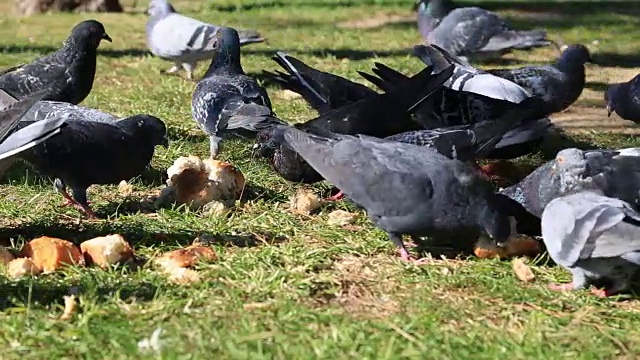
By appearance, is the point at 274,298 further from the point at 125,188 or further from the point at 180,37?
the point at 180,37

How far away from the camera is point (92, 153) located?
5.57 metres

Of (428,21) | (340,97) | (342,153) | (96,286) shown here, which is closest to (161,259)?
(96,286)

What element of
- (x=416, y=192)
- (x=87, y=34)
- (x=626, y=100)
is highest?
(x=87, y=34)

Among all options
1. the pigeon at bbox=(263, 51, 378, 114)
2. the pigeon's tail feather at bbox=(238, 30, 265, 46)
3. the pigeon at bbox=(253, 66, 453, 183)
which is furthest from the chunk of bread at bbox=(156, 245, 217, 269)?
the pigeon's tail feather at bbox=(238, 30, 265, 46)

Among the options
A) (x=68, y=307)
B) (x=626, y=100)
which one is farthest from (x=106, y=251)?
(x=626, y=100)

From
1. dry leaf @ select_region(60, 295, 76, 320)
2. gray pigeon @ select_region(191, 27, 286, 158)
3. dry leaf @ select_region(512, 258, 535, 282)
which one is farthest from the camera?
gray pigeon @ select_region(191, 27, 286, 158)

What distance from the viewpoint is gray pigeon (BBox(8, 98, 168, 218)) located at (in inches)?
215

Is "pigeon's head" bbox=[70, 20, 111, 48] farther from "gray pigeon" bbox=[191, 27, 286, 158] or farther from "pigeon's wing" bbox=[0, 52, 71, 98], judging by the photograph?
"gray pigeon" bbox=[191, 27, 286, 158]

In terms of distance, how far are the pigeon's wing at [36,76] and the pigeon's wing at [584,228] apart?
4.19m

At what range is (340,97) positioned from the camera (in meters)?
7.23

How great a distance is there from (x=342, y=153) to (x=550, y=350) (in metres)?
1.83

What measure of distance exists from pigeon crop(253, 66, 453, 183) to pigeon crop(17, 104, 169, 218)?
2.69ft

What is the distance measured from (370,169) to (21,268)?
74.4 inches

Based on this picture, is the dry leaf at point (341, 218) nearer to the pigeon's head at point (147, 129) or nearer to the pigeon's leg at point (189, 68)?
the pigeon's head at point (147, 129)
